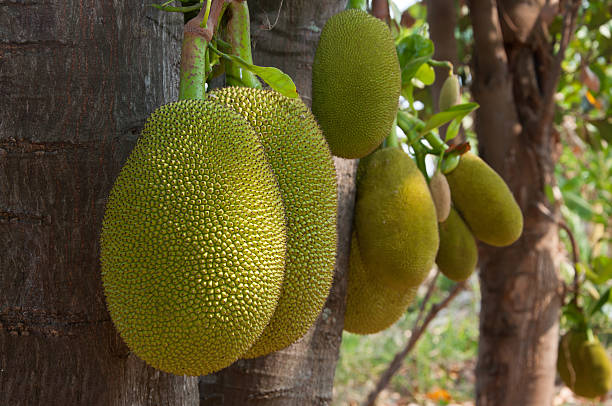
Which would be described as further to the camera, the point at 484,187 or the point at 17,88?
the point at 484,187

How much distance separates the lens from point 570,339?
183cm

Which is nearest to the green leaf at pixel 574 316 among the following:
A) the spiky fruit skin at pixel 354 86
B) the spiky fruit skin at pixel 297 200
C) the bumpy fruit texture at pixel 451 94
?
the bumpy fruit texture at pixel 451 94

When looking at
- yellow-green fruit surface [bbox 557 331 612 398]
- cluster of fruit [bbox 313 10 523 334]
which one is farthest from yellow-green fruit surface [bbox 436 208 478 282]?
yellow-green fruit surface [bbox 557 331 612 398]

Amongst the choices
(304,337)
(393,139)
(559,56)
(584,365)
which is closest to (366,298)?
(304,337)

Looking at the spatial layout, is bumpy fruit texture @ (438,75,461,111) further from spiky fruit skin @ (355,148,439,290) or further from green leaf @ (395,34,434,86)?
spiky fruit skin @ (355,148,439,290)

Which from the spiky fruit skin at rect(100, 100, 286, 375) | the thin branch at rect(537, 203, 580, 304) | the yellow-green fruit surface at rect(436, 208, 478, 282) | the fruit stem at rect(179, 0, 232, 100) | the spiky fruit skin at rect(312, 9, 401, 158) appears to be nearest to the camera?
the spiky fruit skin at rect(100, 100, 286, 375)

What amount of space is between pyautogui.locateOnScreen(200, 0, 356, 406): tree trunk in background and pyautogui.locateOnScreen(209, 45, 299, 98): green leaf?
0.20m

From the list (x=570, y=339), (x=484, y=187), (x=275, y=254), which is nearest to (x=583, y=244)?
(x=570, y=339)

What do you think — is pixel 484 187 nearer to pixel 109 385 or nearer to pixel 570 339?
pixel 109 385

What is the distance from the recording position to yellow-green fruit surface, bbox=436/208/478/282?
3.48 feet

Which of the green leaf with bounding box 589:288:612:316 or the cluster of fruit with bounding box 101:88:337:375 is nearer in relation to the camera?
the cluster of fruit with bounding box 101:88:337:375

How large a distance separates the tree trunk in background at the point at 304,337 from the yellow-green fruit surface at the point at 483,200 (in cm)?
31

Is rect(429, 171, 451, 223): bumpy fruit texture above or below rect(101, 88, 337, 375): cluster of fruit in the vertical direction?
below

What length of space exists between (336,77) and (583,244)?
2458 mm
